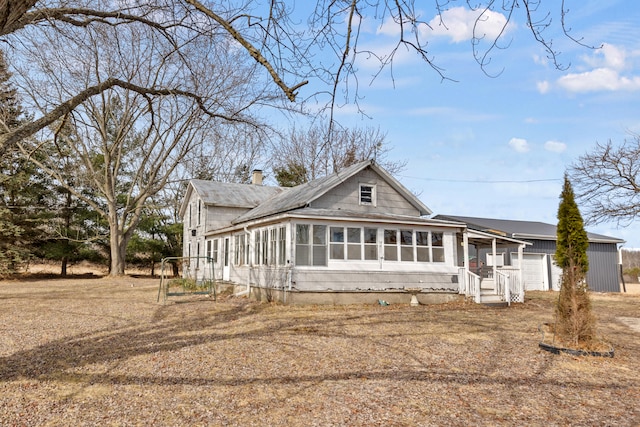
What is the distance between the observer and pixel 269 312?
40.9 ft

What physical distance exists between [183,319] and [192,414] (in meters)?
6.90

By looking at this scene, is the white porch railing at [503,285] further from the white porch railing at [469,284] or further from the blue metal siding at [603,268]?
the blue metal siding at [603,268]

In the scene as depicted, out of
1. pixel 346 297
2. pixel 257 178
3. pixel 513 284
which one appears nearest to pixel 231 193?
pixel 257 178

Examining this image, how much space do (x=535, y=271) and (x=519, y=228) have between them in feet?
8.61

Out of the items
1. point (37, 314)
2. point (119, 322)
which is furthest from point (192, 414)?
point (37, 314)

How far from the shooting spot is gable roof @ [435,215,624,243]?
23.8m

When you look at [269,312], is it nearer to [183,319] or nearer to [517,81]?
[183,319]

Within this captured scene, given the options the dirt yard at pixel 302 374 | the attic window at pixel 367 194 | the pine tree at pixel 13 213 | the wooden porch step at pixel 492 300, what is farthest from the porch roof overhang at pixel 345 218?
the pine tree at pixel 13 213

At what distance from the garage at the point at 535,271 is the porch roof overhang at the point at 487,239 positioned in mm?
6710

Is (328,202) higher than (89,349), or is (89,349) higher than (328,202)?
(328,202)

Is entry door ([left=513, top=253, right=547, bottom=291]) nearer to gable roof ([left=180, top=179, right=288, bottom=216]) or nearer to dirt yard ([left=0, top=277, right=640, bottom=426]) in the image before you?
dirt yard ([left=0, top=277, right=640, bottom=426])

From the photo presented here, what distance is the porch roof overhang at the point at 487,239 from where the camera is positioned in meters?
16.5

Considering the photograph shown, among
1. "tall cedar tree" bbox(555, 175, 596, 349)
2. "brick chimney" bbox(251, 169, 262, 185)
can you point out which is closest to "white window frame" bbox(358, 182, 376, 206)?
"tall cedar tree" bbox(555, 175, 596, 349)

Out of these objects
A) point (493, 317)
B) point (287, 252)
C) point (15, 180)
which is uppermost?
point (15, 180)
